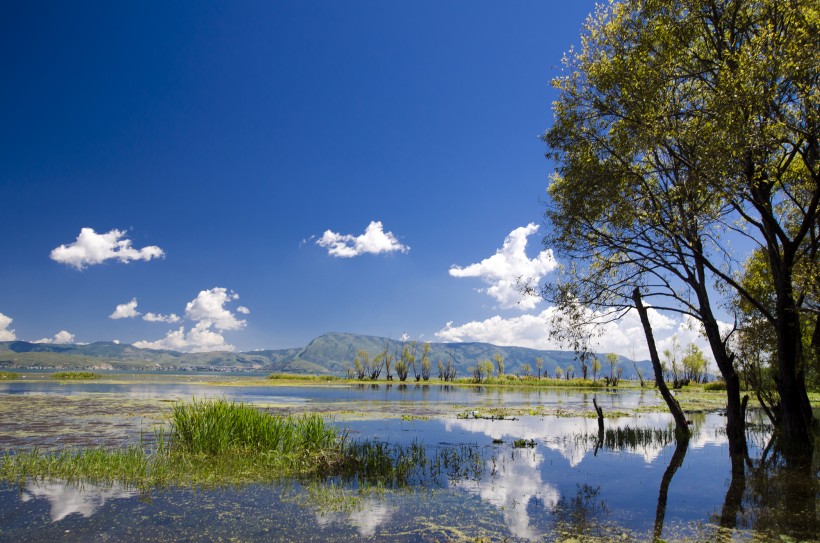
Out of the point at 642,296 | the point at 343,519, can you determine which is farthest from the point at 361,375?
the point at 343,519

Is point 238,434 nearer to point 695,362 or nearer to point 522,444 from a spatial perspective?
point 522,444

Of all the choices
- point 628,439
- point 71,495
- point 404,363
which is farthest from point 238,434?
point 404,363

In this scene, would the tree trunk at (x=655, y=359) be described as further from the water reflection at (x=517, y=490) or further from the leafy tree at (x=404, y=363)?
the leafy tree at (x=404, y=363)

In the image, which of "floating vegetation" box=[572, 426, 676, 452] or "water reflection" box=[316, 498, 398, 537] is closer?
"water reflection" box=[316, 498, 398, 537]

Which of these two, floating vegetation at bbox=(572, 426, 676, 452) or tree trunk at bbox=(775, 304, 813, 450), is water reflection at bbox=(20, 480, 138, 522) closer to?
floating vegetation at bbox=(572, 426, 676, 452)

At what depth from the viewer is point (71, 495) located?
12828mm

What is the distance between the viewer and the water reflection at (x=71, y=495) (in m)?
11.6

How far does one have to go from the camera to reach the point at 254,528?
34.9 ft

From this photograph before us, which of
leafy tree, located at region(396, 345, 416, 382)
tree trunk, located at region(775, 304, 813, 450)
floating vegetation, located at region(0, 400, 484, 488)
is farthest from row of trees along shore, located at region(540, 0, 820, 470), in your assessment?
leafy tree, located at region(396, 345, 416, 382)

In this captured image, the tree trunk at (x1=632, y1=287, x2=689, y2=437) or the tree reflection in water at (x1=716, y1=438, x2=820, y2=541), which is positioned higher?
the tree trunk at (x1=632, y1=287, x2=689, y2=437)

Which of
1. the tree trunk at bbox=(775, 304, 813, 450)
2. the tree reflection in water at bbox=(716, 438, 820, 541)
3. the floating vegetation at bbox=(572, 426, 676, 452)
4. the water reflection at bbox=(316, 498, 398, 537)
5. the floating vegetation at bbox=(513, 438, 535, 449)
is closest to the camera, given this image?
the water reflection at bbox=(316, 498, 398, 537)

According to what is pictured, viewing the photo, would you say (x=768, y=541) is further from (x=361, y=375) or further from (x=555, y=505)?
(x=361, y=375)

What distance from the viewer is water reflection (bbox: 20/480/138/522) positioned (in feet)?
38.0

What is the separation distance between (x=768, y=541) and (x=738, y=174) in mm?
10420
